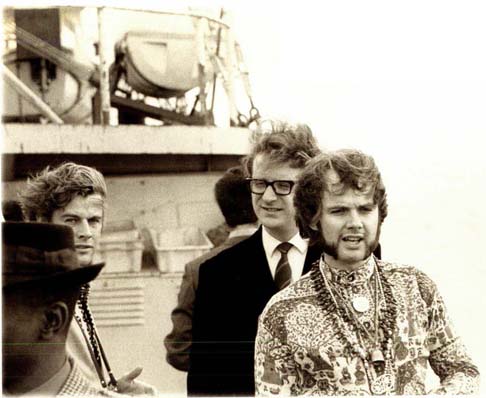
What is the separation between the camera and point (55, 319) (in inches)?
94.0

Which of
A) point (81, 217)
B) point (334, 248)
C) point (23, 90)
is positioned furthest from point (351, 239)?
point (23, 90)

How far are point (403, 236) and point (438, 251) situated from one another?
0.46ft

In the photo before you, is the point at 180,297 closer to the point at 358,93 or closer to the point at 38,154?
the point at 38,154

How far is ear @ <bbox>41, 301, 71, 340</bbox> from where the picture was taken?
237 cm

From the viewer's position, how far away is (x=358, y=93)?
2604 millimetres

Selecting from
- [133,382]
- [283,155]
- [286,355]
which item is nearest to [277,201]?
[283,155]

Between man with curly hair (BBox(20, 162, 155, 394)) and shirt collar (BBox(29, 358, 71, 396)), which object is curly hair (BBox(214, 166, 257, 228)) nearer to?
man with curly hair (BBox(20, 162, 155, 394))

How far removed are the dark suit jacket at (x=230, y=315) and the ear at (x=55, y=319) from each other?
344mm

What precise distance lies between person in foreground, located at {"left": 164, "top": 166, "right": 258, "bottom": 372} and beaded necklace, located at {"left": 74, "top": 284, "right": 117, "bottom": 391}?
17 cm

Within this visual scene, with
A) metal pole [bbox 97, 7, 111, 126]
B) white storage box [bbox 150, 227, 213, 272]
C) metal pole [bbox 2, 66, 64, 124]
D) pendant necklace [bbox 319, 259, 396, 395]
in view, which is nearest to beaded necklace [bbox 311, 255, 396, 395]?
Result: pendant necklace [bbox 319, 259, 396, 395]

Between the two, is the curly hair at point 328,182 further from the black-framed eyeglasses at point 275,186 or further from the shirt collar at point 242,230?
the shirt collar at point 242,230

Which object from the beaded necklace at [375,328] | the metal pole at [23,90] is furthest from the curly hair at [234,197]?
the metal pole at [23,90]

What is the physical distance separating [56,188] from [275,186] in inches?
23.5

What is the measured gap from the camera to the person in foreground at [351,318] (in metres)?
2.04
